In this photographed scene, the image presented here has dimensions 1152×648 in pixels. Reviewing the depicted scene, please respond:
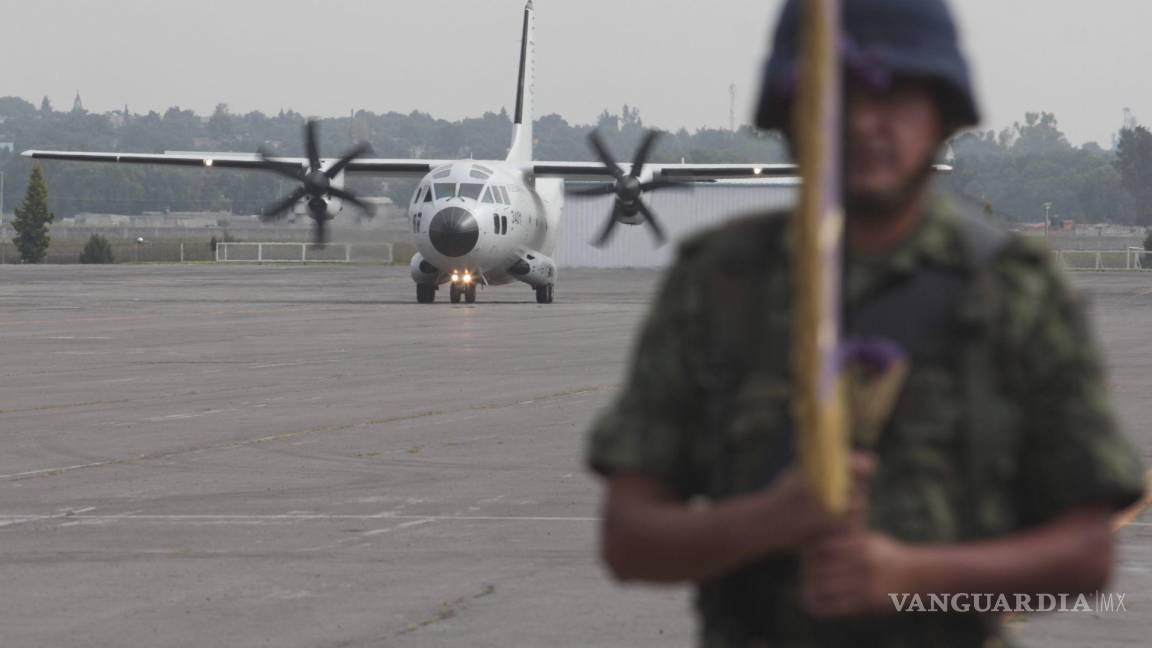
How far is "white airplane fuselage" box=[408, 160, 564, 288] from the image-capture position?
4175 centimetres

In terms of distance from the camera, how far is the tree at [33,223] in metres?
86.4

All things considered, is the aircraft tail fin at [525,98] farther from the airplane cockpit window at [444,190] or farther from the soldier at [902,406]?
the soldier at [902,406]

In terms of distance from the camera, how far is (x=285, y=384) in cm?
2125

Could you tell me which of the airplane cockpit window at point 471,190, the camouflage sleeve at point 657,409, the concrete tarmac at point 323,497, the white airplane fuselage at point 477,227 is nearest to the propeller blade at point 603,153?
the white airplane fuselage at point 477,227

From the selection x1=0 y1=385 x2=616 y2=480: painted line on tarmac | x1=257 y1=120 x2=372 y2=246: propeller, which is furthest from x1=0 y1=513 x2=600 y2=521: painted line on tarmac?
x1=257 y1=120 x2=372 y2=246: propeller

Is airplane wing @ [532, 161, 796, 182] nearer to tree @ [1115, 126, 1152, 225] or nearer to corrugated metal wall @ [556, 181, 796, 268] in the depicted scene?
corrugated metal wall @ [556, 181, 796, 268]

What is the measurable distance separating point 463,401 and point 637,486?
16.8m

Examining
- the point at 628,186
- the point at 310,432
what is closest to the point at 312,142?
the point at 628,186

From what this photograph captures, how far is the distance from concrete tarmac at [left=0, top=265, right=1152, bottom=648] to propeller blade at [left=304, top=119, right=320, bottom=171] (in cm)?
1634

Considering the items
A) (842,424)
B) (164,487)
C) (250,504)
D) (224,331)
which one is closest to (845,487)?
(842,424)

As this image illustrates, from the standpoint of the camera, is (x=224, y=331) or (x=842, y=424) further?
(x=224, y=331)

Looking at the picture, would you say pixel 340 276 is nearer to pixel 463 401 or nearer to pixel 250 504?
pixel 463 401

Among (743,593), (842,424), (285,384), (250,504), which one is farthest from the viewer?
(285,384)

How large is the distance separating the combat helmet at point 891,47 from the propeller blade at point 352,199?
44.2 meters
